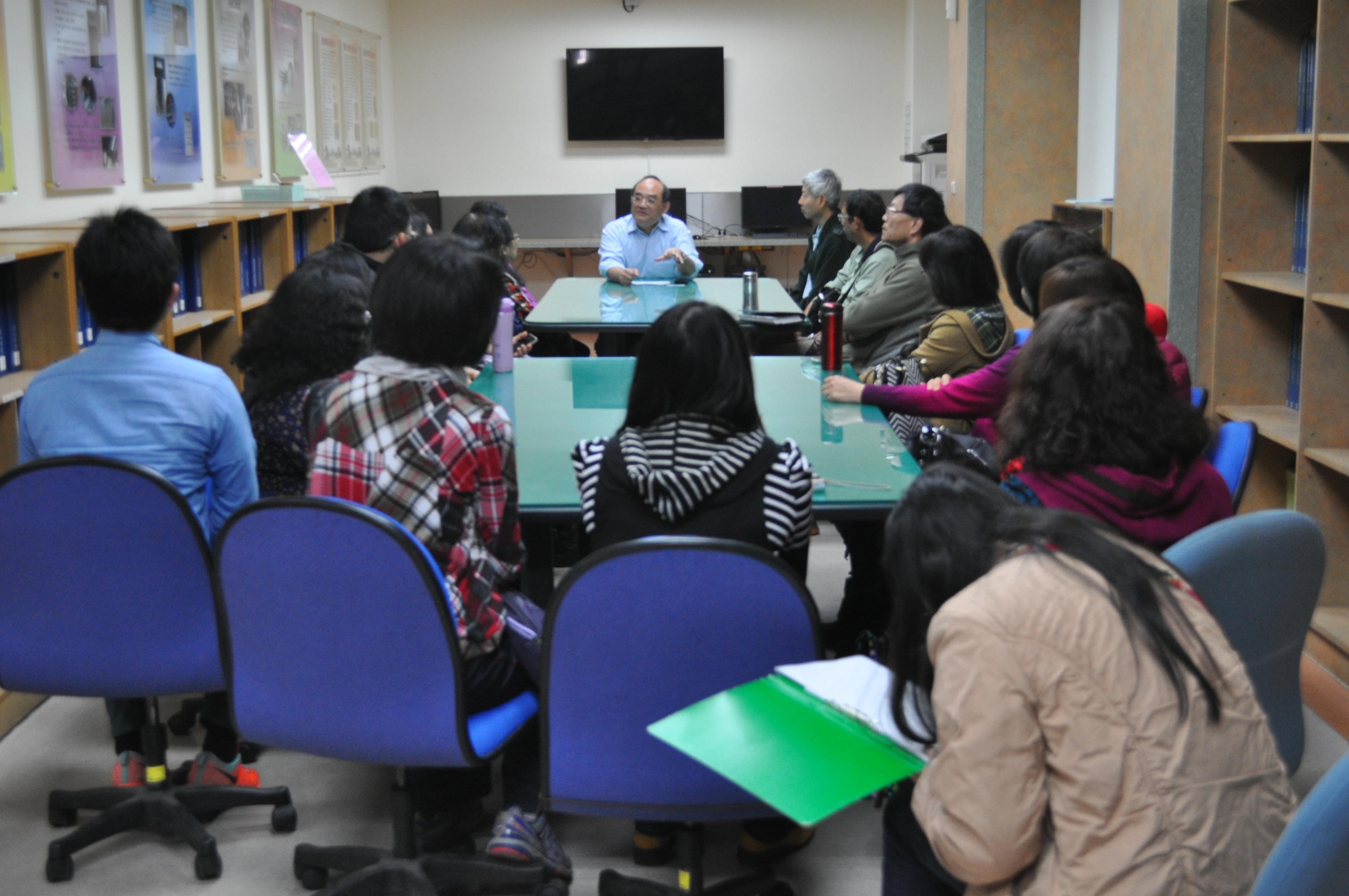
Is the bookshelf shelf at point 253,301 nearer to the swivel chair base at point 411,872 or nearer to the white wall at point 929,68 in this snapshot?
the swivel chair base at point 411,872

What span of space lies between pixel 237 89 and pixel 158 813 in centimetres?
459

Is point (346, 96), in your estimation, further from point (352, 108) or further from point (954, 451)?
point (954, 451)

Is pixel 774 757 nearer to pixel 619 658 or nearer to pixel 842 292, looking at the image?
pixel 619 658

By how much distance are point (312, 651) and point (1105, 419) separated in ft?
4.27

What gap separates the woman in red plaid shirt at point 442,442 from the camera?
1998mm

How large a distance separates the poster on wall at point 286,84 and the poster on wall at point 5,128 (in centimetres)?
260

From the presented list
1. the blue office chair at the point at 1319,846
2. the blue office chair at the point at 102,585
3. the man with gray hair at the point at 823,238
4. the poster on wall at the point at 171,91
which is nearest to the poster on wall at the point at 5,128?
the poster on wall at the point at 171,91

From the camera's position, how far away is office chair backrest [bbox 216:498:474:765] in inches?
70.1

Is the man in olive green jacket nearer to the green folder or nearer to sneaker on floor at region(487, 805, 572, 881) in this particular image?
sneaker on floor at region(487, 805, 572, 881)

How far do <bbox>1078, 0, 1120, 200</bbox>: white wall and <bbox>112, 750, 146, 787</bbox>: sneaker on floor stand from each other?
15.2 ft

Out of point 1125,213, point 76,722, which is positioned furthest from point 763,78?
point 76,722

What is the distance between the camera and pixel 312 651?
1.86 m

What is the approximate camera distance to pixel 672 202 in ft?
31.3

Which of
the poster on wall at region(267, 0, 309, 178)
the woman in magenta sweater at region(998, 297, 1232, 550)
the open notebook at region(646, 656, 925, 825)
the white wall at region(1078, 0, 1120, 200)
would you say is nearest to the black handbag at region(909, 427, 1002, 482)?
the woman in magenta sweater at region(998, 297, 1232, 550)
